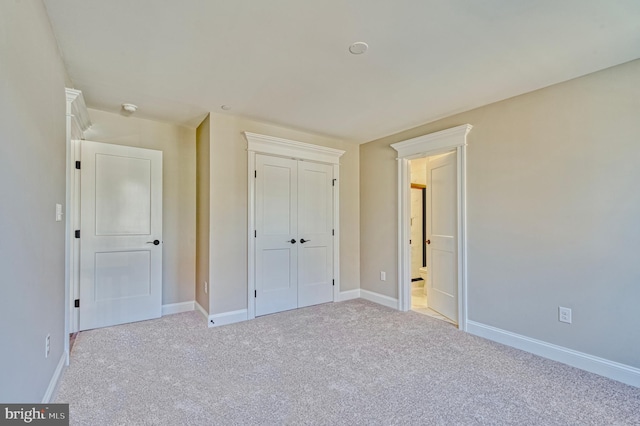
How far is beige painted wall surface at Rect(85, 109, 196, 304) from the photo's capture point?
373cm

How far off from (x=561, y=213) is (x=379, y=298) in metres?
2.48

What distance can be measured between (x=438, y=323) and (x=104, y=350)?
11.2 feet

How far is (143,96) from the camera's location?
2.96 m

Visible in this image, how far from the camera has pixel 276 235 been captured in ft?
12.9

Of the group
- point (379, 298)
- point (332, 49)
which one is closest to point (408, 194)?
point (379, 298)

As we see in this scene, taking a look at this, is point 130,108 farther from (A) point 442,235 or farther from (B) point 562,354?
(B) point 562,354

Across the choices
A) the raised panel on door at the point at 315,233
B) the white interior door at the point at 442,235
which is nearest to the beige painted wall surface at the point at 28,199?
the raised panel on door at the point at 315,233

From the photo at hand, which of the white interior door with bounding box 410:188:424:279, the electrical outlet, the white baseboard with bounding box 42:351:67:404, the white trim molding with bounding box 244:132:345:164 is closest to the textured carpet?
the white baseboard with bounding box 42:351:67:404

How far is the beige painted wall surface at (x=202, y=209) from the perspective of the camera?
3529 mm

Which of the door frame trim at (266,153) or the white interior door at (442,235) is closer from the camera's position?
the white interior door at (442,235)

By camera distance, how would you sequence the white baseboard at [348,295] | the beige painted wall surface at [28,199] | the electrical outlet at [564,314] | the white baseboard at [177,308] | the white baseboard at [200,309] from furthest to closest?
the white baseboard at [348,295] → the white baseboard at [177,308] → the white baseboard at [200,309] → the electrical outlet at [564,314] → the beige painted wall surface at [28,199]

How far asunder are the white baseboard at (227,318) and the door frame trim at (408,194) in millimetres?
2036

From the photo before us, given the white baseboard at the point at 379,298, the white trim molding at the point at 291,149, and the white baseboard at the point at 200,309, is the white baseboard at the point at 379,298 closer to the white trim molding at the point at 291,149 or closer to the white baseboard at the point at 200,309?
the white trim molding at the point at 291,149

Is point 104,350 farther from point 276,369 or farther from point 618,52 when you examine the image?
point 618,52
